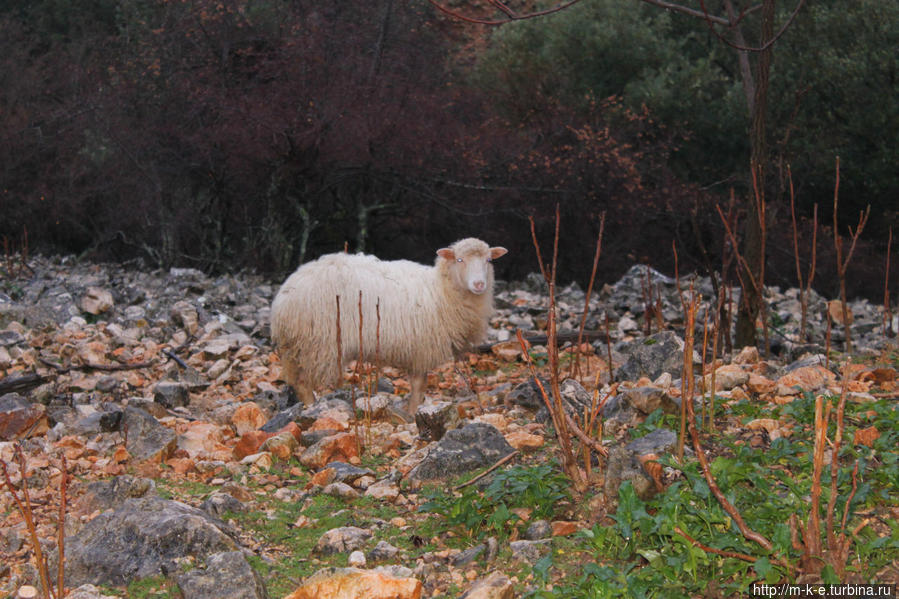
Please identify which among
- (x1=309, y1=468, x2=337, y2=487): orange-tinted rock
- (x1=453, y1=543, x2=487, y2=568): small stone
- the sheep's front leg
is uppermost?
(x1=453, y1=543, x2=487, y2=568): small stone

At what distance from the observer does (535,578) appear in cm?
287

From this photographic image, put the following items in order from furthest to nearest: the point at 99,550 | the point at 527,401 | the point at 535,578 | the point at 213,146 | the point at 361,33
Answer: the point at 361,33 → the point at 213,146 → the point at 527,401 → the point at 99,550 → the point at 535,578

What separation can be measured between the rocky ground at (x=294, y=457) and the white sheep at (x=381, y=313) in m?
0.34

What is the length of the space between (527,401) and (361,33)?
36.3 feet

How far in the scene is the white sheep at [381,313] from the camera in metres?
6.35

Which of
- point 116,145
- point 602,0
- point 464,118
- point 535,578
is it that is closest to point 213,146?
point 116,145

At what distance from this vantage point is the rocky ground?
3088 mm

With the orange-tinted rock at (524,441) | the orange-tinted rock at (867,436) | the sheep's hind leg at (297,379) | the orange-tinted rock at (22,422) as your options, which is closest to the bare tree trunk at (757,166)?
the orange-tinted rock at (867,436)

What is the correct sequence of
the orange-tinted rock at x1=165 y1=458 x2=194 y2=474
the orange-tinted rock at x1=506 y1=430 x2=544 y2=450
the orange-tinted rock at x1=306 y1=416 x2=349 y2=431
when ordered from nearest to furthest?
1. the orange-tinted rock at x1=506 y1=430 x2=544 y2=450
2. the orange-tinted rock at x1=165 y1=458 x2=194 y2=474
3. the orange-tinted rock at x1=306 y1=416 x2=349 y2=431

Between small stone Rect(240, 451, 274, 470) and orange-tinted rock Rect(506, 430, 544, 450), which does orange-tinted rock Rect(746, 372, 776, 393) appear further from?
small stone Rect(240, 451, 274, 470)

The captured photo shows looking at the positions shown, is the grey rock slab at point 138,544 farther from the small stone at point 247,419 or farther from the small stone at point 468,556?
the small stone at point 247,419

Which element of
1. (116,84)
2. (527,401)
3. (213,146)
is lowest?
(527,401)

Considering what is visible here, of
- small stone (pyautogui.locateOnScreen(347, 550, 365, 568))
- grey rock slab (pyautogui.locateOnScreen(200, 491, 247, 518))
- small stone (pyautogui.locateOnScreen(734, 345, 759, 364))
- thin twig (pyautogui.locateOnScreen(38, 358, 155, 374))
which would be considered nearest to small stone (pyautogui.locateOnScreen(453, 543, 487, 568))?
small stone (pyautogui.locateOnScreen(347, 550, 365, 568))

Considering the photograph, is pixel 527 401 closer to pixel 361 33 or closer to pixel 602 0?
pixel 361 33
